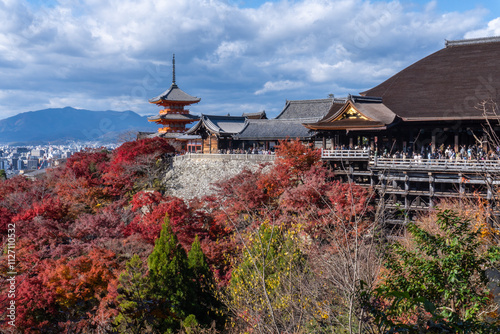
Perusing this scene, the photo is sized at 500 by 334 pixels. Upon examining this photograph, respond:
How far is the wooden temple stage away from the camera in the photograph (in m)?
17.9

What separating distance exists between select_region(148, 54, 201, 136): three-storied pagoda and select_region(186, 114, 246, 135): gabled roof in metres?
7.22

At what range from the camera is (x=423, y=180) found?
19547mm

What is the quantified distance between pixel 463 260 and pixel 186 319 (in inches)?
395

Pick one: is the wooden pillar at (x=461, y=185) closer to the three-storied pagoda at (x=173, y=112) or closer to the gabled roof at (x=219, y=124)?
the gabled roof at (x=219, y=124)

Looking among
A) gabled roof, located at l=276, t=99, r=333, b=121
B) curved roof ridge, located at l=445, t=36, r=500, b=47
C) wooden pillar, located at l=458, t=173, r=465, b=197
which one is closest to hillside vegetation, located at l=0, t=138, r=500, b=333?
wooden pillar, located at l=458, t=173, r=465, b=197

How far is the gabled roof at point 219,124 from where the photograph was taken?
35244 mm

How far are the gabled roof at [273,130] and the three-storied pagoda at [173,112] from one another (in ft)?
45.0

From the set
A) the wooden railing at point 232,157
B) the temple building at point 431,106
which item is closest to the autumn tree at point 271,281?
the temple building at point 431,106

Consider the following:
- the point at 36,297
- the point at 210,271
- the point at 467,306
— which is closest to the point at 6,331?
the point at 36,297

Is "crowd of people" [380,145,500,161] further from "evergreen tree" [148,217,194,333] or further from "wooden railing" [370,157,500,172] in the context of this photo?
"evergreen tree" [148,217,194,333]

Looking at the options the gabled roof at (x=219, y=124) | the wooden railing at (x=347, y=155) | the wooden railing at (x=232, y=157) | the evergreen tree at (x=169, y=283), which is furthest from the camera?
the gabled roof at (x=219, y=124)

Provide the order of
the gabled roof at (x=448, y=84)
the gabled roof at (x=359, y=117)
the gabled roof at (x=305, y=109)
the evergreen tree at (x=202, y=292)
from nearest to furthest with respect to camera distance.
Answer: the evergreen tree at (x=202, y=292), the gabled roof at (x=448, y=84), the gabled roof at (x=359, y=117), the gabled roof at (x=305, y=109)

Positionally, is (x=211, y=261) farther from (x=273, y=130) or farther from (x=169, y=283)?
(x=273, y=130)

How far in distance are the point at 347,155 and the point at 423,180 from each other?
465 cm
